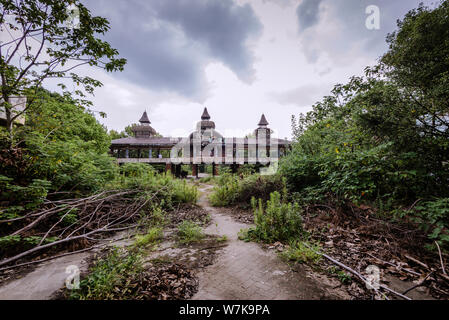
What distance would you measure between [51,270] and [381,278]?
13.7 ft

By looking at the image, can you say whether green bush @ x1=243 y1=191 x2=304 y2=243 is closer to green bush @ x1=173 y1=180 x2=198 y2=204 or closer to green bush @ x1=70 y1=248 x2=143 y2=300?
green bush @ x1=70 y1=248 x2=143 y2=300

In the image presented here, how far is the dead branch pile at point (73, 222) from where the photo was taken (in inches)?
105

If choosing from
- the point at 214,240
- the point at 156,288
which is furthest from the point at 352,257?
the point at 156,288

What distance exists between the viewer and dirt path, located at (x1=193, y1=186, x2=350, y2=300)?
165 cm

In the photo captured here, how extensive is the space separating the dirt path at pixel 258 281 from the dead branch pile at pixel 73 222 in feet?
7.34

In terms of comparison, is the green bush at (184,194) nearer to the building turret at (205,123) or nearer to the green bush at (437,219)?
the green bush at (437,219)

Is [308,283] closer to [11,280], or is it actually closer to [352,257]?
[352,257]

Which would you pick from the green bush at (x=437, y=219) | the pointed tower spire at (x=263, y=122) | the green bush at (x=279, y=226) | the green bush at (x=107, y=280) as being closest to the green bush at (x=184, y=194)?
the green bush at (x=279, y=226)

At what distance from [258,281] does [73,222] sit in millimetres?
3719

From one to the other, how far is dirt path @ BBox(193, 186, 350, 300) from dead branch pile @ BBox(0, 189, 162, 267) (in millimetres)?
2236

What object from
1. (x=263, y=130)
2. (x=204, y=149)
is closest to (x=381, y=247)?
(x=204, y=149)

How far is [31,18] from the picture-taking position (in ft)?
12.3

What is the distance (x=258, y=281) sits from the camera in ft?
6.17
